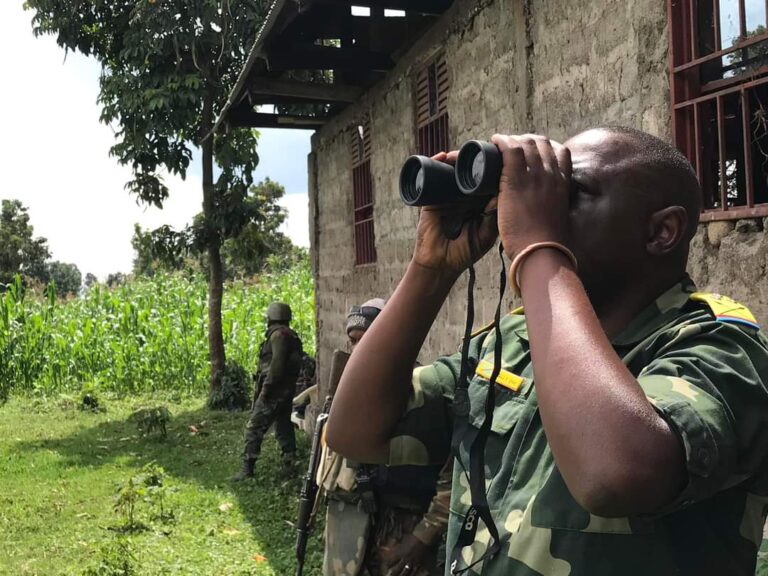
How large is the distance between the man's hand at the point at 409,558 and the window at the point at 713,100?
1533 millimetres

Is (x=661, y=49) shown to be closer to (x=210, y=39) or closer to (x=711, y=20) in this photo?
(x=711, y=20)

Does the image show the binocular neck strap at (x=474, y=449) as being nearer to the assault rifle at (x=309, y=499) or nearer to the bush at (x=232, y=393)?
the assault rifle at (x=309, y=499)

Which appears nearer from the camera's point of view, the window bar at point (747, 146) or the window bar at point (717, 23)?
the window bar at point (747, 146)

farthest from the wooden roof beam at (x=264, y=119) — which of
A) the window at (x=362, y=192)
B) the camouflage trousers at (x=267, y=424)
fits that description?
the camouflage trousers at (x=267, y=424)

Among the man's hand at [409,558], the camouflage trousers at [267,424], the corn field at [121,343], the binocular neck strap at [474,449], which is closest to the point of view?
the binocular neck strap at [474,449]

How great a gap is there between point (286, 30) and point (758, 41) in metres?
3.58

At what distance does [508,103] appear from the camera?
12.9 ft

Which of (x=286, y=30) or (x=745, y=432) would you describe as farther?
(x=286, y=30)

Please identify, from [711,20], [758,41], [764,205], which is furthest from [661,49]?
[764,205]

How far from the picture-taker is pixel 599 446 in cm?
88

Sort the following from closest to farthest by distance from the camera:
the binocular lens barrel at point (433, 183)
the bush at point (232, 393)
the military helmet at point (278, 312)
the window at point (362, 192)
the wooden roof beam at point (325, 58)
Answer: the binocular lens barrel at point (433, 183) < the wooden roof beam at point (325, 58) < the window at point (362, 192) < the military helmet at point (278, 312) < the bush at point (232, 393)

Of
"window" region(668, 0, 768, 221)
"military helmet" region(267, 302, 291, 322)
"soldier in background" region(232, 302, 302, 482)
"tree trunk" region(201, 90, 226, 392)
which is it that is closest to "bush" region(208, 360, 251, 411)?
"tree trunk" region(201, 90, 226, 392)

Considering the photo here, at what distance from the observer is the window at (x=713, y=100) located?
239 cm

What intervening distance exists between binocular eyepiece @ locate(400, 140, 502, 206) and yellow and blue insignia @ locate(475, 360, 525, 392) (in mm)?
291
